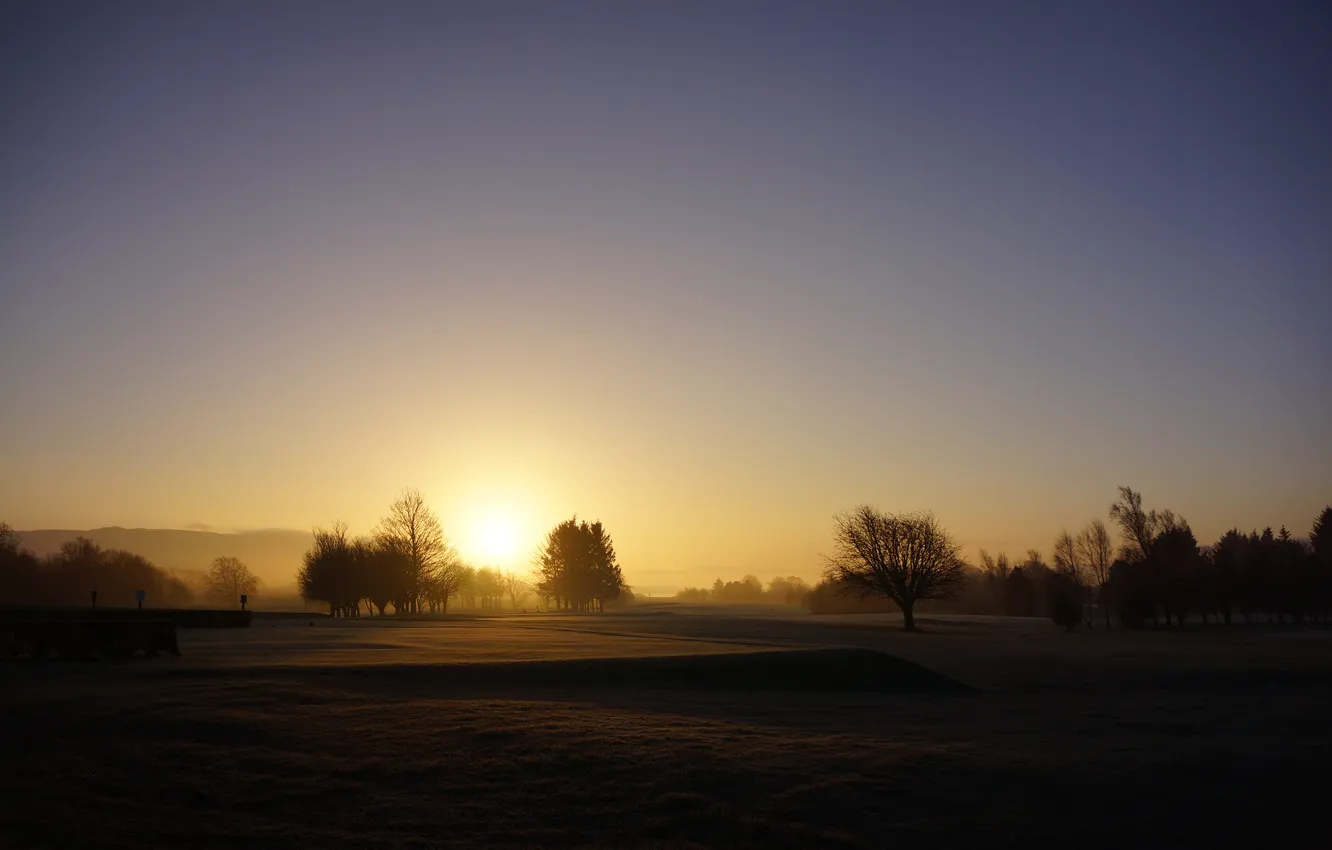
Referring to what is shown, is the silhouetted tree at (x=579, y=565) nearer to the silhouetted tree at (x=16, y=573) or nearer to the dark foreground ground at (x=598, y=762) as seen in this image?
the silhouetted tree at (x=16, y=573)

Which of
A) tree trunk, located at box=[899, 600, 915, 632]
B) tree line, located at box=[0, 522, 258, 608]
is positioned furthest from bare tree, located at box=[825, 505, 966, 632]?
tree line, located at box=[0, 522, 258, 608]

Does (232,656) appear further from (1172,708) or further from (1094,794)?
(1172,708)

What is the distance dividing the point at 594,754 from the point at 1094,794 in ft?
37.4

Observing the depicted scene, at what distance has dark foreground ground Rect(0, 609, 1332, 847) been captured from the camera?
14781mm

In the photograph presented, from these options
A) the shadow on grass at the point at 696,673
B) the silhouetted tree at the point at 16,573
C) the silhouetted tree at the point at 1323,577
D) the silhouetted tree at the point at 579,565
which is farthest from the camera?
the silhouetted tree at the point at 579,565

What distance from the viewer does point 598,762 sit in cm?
1811

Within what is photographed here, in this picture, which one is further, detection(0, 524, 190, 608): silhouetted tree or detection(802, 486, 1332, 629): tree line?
detection(0, 524, 190, 608): silhouetted tree

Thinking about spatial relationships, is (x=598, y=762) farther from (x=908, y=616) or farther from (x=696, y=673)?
(x=908, y=616)

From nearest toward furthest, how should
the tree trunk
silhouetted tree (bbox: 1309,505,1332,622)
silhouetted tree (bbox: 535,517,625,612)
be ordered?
the tree trunk → silhouetted tree (bbox: 1309,505,1332,622) → silhouetted tree (bbox: 535,517,625,612)

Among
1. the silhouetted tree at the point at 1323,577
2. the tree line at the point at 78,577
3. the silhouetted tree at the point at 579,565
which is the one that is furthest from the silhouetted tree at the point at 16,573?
the silhouetted tree at the point at 1323,577

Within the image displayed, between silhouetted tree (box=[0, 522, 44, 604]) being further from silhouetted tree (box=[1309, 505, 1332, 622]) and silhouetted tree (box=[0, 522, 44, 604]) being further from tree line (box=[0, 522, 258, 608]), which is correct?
silhouetted tree (box=[1309, 505, 1332, 622])

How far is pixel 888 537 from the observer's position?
78688mm

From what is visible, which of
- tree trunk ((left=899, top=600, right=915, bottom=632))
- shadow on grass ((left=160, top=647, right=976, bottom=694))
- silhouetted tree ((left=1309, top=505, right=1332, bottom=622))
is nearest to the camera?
shadow on grass ((left=160, top=647, right=976, bottom=694))

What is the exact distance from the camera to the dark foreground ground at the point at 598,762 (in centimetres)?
1478
